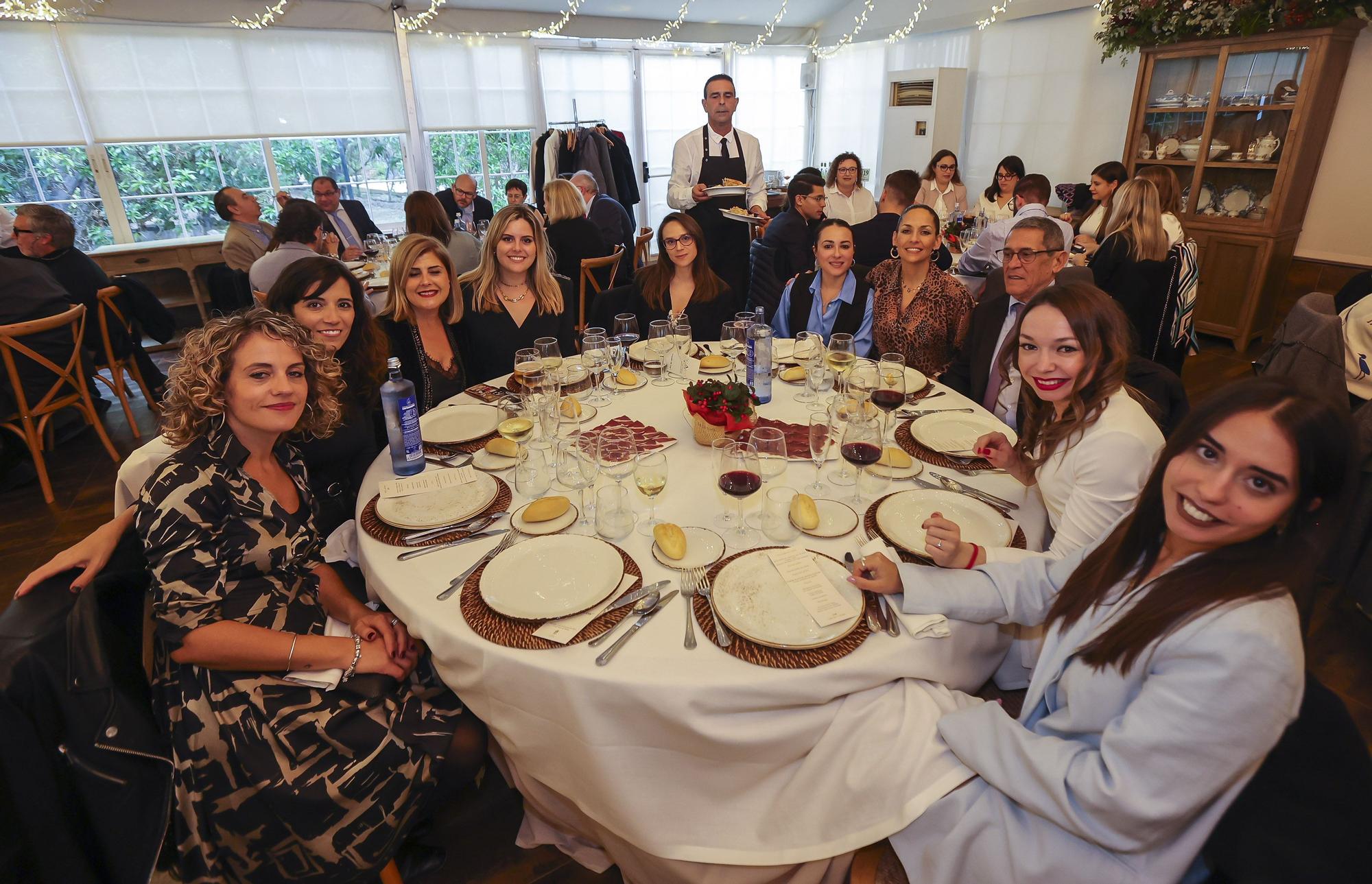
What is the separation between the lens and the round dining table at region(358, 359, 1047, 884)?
1.20m

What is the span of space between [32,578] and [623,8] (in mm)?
8844

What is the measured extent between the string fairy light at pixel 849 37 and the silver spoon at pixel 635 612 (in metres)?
9.86

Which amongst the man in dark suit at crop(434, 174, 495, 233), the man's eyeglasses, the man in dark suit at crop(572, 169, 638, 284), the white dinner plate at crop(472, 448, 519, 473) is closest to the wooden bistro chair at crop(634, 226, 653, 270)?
the man in dark suit at crop(572, 169, 638, 284)

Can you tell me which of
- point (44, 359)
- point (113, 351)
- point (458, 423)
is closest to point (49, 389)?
point (44, 359)

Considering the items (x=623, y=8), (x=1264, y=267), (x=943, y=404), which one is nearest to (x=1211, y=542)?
(x=943, y=404)

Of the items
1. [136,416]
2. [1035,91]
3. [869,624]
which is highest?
[1035,91]

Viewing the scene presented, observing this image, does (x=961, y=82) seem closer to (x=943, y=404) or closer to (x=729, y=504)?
(x=943, y=404)

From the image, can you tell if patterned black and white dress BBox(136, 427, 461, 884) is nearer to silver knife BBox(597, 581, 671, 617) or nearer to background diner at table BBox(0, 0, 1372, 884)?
background diner at table BBox(0, 0, 1372, 884)

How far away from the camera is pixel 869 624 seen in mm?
1302

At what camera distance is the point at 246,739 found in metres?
1.40

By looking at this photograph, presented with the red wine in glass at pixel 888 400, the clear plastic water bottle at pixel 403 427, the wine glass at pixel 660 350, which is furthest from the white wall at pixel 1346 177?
the clear plastic water bottle at pixel 403 427

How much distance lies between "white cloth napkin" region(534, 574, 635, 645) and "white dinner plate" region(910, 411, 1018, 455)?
1081 millimetres

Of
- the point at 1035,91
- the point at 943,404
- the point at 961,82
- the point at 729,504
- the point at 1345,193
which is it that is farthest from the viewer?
the point at 961,82

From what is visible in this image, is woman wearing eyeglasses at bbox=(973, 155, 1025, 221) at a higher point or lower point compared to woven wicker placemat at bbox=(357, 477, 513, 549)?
higher
